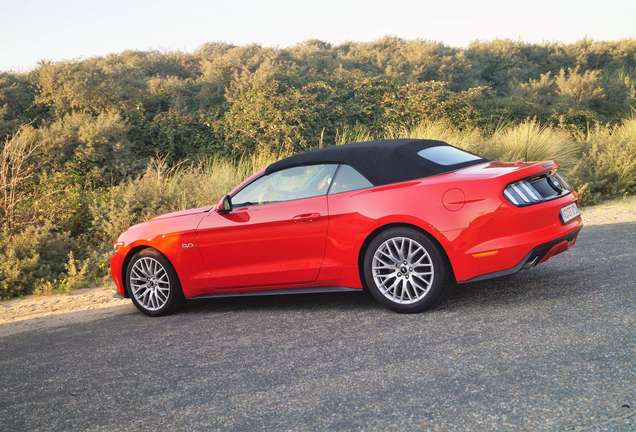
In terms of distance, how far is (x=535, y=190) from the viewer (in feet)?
20.1

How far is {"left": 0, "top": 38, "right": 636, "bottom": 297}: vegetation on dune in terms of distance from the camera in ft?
40.2

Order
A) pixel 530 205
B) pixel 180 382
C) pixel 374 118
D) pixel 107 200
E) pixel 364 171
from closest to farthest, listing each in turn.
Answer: pixel 180 382, pixel 530 205, pixel 364 171, pixel 107 200, pixel 374 118

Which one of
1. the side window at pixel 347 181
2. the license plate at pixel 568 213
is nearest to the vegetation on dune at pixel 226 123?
the side window at pixel 347 181

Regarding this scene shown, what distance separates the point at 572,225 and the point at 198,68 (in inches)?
894

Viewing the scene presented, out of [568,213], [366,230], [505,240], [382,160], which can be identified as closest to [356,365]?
[366,230]

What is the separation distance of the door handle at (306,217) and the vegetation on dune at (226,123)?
474 cm

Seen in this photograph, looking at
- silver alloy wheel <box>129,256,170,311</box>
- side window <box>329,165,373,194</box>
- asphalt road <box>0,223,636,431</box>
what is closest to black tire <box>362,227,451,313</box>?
asphalt road <box>0,223,636,431</box>

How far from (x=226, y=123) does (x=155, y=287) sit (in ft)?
40.8

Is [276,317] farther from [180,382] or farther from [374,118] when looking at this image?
[374,118]

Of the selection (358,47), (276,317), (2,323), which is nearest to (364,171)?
(276,317)

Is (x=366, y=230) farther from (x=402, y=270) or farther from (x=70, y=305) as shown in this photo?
(x=70, y=305)

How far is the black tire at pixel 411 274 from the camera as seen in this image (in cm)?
607

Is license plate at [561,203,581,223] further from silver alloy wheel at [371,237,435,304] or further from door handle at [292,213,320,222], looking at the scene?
door handle at [292,213,320,222]

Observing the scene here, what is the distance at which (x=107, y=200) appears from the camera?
520 inches
